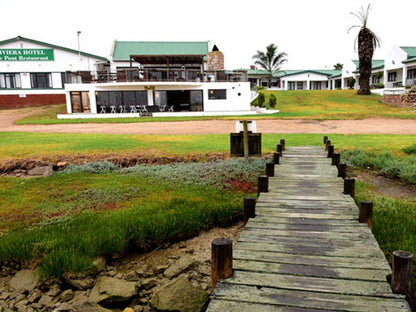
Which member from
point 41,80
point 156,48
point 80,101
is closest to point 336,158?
point 80,101

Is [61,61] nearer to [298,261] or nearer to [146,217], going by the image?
[146,217]

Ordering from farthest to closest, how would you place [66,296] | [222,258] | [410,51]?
[410,51]
[66,296]
[222,258]

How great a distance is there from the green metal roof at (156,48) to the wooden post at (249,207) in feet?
117

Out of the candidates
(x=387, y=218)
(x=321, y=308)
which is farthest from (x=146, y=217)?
(x=387, y=218)

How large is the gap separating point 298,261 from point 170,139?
11193mm

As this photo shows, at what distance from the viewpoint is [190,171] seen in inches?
387

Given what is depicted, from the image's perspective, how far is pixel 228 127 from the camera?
806 inches

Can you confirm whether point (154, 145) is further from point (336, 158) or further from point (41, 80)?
point (41, 80)

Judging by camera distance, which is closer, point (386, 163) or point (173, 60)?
point (386, 163)

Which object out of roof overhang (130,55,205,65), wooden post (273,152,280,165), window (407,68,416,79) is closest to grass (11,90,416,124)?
window (407,68,416,79)

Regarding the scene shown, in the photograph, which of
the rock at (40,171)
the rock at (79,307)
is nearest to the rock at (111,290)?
the rock at (79,307)

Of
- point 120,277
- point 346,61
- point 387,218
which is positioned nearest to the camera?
point 120,277

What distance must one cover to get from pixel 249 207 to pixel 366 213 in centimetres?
174

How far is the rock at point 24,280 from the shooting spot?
5.16 metres
